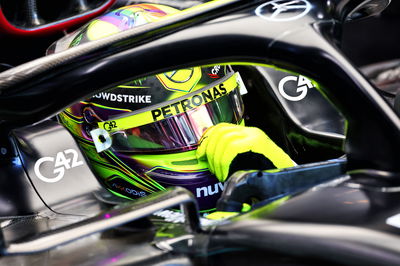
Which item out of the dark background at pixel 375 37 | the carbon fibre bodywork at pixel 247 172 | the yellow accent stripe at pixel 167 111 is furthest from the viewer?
the dark background at pixel 375 37

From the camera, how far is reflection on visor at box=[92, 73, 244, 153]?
3.68 ft

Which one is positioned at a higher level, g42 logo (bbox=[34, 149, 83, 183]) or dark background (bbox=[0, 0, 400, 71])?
dark background (bbox=[0, 0, 400, 71])

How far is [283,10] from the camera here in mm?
566

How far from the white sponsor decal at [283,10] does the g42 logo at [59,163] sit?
2.01 ft

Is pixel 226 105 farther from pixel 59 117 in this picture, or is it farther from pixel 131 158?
pixel 59 117

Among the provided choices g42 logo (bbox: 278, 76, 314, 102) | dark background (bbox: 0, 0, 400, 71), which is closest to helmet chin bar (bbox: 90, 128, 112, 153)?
g42 logo (bbox: 278, 76, 314, 102)

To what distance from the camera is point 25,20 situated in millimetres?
1146

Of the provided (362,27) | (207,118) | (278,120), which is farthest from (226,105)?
(362,27)

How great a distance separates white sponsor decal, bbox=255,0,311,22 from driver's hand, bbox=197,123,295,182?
0.46 metres

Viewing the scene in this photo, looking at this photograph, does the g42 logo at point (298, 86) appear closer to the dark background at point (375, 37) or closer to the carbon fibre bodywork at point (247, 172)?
the dark background at point (375, 37)

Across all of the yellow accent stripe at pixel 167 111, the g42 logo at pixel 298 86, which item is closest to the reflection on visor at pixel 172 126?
the yellow accent stripe at pixel 167 111

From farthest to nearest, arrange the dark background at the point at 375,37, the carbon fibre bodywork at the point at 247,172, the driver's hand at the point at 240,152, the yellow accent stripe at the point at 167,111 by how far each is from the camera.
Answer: the dark background at the point at 375,37
the yellow accent stripe at the point at 167,111
the driver's hand at the point at 240,152
the carbon fibre bodywork at the point at 247,172

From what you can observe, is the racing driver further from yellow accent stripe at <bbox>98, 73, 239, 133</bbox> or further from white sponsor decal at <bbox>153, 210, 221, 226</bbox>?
white sponsor decal at <bbox>153, 210, 221, 226</bbox>

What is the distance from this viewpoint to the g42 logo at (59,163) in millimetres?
1027
